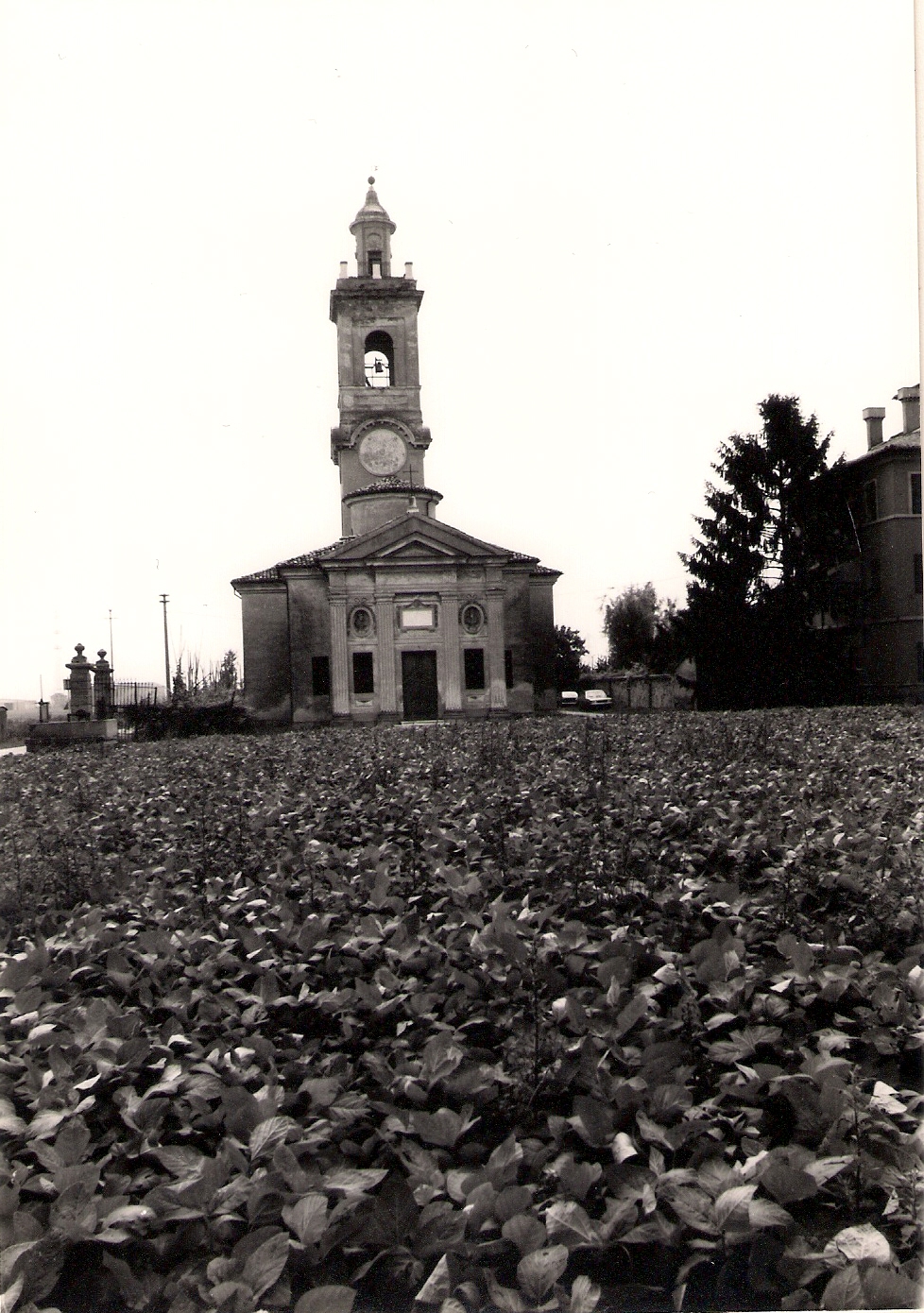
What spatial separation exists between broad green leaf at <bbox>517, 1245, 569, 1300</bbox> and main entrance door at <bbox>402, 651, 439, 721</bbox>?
122 ft

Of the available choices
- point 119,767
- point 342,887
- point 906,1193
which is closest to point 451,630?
point 119,767

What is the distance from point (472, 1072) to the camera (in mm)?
2857

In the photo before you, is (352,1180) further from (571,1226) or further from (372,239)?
(372,239)

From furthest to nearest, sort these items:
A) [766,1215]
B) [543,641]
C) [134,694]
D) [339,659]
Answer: [543,641] → [339,659] → [134,694] → [766,1215]

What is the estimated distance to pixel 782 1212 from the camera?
2180 millimetres

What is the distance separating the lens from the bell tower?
142 feet

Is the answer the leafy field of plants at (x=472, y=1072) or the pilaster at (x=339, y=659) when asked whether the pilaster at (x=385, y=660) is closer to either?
the pilaster at (x=339, y=659)

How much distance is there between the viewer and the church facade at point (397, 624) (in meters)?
38.9

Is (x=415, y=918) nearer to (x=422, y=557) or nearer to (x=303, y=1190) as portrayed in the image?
(x=303, y=1190)

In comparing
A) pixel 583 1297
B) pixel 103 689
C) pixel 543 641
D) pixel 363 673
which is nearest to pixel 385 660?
pixel 363 673

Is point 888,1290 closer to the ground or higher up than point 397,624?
closer to the ground

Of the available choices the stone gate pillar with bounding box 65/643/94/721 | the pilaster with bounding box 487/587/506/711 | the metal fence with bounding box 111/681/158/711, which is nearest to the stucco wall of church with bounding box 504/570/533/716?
the pilaster with bounding box 487/587/506/711

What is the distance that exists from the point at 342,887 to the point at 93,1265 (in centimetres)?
280

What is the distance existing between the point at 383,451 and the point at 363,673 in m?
11.6
